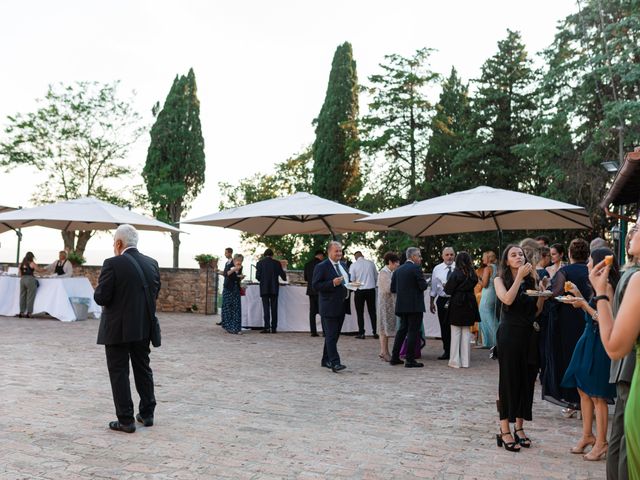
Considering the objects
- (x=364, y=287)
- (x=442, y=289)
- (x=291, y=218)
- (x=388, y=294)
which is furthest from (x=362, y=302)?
(x=291, y=218)

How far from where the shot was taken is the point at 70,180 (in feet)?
104

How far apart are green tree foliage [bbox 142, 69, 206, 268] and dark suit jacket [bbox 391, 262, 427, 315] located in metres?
30.0

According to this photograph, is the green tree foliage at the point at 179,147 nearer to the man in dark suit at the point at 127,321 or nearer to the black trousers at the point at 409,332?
the black trousers at the point at 409,332

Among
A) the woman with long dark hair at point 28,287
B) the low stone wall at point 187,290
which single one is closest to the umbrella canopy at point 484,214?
the low stone wall at point 187,290

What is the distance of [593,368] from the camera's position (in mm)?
4789

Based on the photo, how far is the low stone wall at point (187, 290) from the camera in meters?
19.0

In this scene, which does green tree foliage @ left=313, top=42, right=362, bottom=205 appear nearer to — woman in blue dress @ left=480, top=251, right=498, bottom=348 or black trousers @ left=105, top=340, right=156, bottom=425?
woman in blue dress @ left=480, top=251, right=498, bottom=348

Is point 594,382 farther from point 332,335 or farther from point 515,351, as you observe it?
point 332,335

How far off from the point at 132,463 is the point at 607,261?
3448mm

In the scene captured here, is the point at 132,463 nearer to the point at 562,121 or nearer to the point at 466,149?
the point at 562,121

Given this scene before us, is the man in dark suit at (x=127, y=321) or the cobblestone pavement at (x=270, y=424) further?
the man in dark suit at (x=127, y=321)

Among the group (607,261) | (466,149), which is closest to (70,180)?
(466,149)

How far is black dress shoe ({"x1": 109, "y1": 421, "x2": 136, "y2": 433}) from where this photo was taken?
5254 mm

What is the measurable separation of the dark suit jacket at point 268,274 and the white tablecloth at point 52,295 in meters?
4.82
